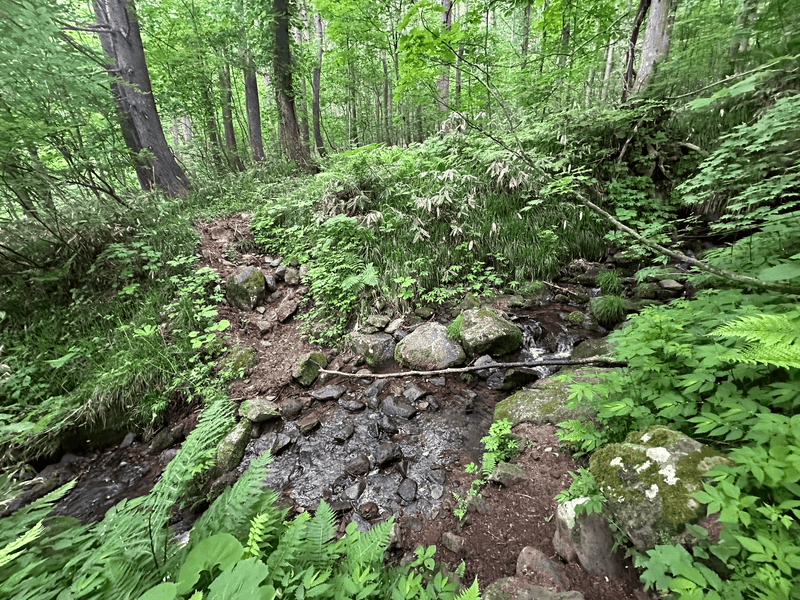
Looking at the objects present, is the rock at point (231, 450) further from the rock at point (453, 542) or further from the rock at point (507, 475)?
the rock at point (507, 475)

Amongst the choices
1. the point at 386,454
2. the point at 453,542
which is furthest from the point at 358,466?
the point at 453,542

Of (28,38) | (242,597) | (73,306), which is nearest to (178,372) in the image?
(73,306)

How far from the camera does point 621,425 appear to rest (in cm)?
228

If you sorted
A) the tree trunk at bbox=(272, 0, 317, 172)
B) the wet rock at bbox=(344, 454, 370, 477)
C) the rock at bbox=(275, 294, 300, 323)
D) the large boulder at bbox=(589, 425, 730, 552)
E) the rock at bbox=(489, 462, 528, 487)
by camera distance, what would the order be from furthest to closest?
the tree trunk at bbox=(272, 0, 317, 172) → the rock at bbox=(275, 294, 300, 323) → the wet rock at bbox=(344, 454, 370, 477) → the rock at bbox=(489, 462, 528, 487) → the large boulder at bbox=(589, 425, 730, 552)

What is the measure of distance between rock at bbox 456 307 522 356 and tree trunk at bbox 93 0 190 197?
6.90 meters

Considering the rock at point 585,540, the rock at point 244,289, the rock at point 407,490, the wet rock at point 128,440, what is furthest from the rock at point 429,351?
the wet rock at point 128,440

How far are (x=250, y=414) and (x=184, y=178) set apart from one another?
22.7 feet

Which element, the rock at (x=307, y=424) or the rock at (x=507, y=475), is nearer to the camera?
the rock at (x=507, y=475)

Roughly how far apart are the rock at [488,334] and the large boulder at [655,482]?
234cm

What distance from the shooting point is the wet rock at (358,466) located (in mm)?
3294

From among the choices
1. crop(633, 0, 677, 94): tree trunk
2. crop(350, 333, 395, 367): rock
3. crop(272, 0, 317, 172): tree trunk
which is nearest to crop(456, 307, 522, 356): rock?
crop(350, 333, 395, 367): rock

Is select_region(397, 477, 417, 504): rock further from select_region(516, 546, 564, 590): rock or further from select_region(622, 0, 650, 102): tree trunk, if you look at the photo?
select_region(622, 0, 650, 102): tree trunk

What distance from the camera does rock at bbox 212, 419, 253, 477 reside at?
3.42 m

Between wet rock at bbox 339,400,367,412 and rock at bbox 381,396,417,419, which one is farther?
wet rock at bbox 339,400,367,412
